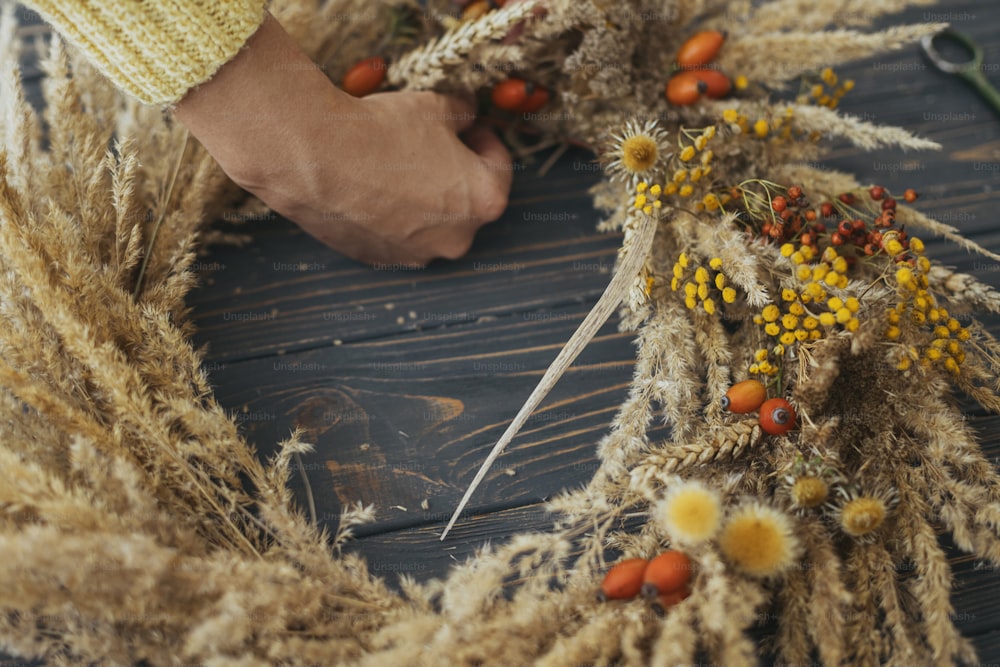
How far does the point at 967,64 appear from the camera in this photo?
1089 millimetres

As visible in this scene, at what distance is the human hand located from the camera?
2.43ft

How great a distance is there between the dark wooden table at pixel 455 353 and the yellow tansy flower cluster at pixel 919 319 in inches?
6.7

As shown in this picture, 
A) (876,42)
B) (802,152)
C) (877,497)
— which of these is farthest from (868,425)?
(876,42)

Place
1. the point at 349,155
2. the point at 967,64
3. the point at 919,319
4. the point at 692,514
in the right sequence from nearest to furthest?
1. the point at 692,514
2. the point at 919,319
3. the point at 349,155
4. the point at 967,64

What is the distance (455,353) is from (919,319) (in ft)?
1.61

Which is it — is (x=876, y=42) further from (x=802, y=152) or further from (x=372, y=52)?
(x=372, y=52)

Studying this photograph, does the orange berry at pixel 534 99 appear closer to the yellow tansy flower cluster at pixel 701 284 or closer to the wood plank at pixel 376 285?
the wood plank at pixel 376 285

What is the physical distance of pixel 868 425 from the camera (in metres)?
0.72

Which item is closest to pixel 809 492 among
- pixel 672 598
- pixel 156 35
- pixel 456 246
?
pixel 672 598

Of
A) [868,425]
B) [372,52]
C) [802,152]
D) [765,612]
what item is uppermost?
[372,52]

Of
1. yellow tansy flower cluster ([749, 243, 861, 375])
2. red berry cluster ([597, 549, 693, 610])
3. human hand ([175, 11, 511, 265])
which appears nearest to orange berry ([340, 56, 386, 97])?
human hand ([175, 11, 511, 265])

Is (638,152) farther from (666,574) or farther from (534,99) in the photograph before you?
(666,574)

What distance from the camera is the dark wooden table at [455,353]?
2.68 ft

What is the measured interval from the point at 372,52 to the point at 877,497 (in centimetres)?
79
